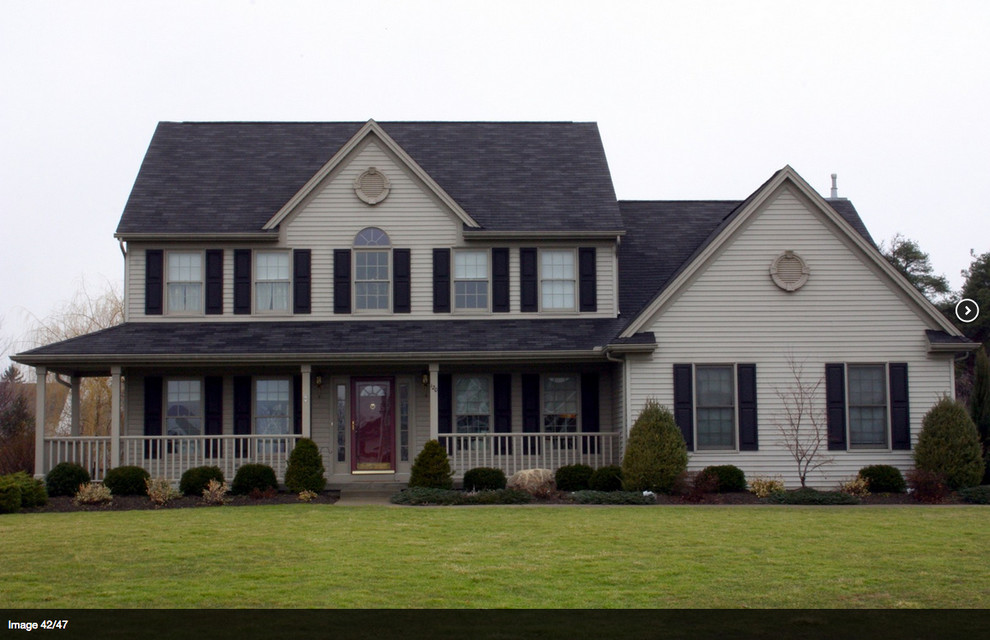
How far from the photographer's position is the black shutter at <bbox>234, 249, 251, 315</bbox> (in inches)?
956

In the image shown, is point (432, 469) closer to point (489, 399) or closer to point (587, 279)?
point (489, 399)

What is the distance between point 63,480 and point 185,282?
525 cm

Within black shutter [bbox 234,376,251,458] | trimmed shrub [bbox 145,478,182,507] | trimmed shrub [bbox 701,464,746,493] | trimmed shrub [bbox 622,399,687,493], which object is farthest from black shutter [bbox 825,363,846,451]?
trimmed shrub [bbox 145,478,182,507]

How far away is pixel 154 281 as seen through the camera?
79.7 feet

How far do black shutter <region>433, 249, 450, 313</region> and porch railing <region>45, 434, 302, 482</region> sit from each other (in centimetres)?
432

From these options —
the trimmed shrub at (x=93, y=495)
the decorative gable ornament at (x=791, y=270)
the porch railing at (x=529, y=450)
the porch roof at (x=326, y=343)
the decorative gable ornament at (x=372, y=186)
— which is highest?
the decorative gable ornament at (x=372, y=186)

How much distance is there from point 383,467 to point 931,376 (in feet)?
38.1

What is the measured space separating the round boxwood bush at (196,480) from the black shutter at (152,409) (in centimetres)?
231

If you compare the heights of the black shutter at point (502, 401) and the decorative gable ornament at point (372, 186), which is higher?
the decorative gable ornament at point (372, 186)

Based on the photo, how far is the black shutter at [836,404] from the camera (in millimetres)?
21750

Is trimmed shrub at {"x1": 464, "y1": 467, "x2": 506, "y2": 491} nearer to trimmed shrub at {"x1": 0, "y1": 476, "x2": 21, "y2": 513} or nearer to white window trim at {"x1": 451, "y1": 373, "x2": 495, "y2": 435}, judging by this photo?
white window trim at {"x1": 451, "y1": 373, "x2": 495, "y2": 435}

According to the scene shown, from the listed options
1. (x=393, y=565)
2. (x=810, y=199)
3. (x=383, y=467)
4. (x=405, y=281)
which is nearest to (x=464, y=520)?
Answer: (x=393, y=565)

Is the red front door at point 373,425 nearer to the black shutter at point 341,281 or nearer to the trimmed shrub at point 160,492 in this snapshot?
the black shutter at point 341,281

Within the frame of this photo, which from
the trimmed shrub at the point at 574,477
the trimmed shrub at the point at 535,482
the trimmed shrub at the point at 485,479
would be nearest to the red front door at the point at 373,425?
the trimmed shrub at the point at 485,479
